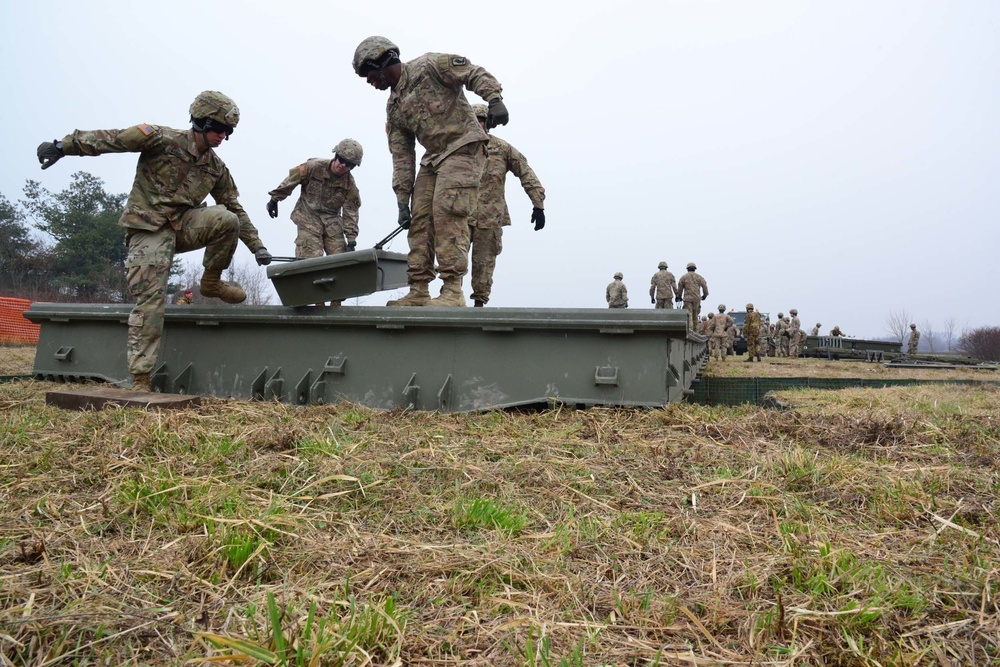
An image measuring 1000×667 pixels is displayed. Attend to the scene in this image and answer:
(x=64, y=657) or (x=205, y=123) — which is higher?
(x=205, y=123)

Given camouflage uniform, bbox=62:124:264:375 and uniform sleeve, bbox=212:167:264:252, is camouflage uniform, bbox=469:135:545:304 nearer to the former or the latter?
uniform sleeve, bbox=212:167:264:252

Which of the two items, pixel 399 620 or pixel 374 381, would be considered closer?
pixel 399 620

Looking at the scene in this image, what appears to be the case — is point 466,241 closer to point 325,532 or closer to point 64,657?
point 325,532

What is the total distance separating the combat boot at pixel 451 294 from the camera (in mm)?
4938

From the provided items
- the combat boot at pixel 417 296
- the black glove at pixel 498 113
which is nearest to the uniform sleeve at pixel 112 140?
the combat boot at pixel 417 296

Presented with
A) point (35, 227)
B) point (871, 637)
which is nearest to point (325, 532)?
point (871, 637)

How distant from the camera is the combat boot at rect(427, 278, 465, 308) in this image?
4.94 m

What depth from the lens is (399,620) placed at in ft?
4.55

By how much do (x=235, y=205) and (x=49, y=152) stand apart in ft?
4.18

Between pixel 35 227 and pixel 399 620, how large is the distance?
3524 cm

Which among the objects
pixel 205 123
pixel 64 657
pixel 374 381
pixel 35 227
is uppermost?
pixel 35 227

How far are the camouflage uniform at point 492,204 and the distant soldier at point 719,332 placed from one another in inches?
516

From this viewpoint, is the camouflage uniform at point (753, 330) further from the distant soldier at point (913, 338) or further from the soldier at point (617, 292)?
the distant soldier at point (913, 338)

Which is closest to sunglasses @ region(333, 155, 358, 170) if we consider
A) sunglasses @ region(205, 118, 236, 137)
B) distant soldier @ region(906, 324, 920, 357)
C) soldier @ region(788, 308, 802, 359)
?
sunglasses @ region(205, 118, 236, 137)
